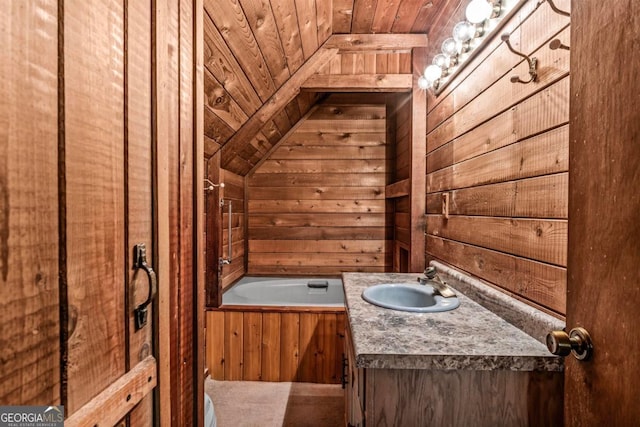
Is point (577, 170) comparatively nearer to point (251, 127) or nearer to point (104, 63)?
point (104, 63)

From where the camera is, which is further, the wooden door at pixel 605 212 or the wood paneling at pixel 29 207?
the wooden door at pixel 605 212

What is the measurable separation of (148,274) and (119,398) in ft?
0.77

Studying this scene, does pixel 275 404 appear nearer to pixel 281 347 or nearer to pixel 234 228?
pixel 281 347

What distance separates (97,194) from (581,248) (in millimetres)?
945

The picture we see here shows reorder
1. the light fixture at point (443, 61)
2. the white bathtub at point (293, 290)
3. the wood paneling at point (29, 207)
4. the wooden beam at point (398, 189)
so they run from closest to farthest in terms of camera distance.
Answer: the wood paneling at point (29, 207) < the light fixture at point (443, 61) < the wooden beam at point (398, 189) < the white bathtub at point (293, 290)

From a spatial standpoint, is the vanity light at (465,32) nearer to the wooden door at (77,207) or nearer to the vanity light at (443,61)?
the vanity light at (443,61)

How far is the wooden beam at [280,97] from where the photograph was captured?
219 cm

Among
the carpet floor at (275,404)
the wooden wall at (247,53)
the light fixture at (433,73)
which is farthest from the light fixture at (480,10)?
the carpet floor at (275,404)

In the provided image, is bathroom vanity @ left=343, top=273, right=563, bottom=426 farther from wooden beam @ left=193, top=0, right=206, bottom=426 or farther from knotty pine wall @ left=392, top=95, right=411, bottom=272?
knotty pine wall @ left=392, top=95, right=411, bottom=272

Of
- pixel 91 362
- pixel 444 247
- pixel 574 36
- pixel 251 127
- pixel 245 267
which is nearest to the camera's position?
pixel 91 362

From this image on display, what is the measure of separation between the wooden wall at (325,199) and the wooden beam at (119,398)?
2.55 m

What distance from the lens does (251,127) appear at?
7.29 ft

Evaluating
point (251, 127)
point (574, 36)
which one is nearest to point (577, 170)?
point (574, 36)

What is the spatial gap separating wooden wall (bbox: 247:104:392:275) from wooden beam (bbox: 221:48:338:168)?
3.20 ft
